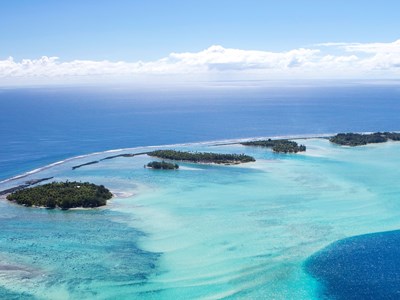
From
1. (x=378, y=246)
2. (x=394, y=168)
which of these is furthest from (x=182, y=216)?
(x=394, y=168)

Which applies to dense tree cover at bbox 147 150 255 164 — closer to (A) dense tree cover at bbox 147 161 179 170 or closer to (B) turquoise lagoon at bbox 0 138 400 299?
(B) turquoise lagoon at bbox 0 138 400 299

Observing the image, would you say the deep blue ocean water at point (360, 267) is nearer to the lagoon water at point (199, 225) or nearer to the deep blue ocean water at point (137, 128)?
the lagoon water at point (199, 225)

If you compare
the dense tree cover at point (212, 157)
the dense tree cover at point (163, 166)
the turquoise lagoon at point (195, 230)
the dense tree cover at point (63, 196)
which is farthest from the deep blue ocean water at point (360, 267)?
the dense tree cover at point (212, 157)

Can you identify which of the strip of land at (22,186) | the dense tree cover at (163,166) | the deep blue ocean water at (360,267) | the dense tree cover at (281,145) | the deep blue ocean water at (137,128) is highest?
the deep blue ocean water at (137,128)

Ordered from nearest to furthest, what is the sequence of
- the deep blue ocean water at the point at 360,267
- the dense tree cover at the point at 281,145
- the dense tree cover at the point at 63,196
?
the deep blue ocean water at the point at 360,267, the dense tree cover at the point at 63,196, the dense tree cover at the point at 281,145

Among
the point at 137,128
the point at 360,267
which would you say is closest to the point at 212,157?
the point at 360,267

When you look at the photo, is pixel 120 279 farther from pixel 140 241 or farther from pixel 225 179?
pixel 225 179

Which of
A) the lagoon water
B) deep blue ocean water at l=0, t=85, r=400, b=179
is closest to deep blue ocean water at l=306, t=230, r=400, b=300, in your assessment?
the lagoon water
